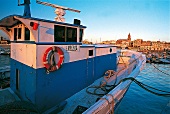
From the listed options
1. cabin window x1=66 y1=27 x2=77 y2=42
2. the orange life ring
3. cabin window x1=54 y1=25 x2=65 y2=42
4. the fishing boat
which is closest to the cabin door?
the fishing boat

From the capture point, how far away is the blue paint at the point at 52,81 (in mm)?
6035

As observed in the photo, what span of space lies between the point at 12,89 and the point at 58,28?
502 centimetres

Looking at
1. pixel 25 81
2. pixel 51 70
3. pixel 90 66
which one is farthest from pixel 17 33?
pixel 90 66

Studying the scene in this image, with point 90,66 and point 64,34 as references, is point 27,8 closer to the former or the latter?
point 64,34

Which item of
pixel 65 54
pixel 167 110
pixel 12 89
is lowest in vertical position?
→ pixel 167 110

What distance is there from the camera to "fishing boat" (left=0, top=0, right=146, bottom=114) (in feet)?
19.1

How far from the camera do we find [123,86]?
7910 millimetres

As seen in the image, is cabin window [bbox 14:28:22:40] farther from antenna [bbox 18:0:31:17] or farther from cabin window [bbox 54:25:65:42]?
cabin window [bbox 54:25:65:42]

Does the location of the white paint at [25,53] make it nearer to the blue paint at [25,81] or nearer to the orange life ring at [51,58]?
the blue paint at [25,81]

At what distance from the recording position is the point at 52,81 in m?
6.68

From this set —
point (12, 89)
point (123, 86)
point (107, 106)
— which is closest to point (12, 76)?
point (12, 89)

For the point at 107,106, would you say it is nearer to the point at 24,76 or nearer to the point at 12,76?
the point at 24,76

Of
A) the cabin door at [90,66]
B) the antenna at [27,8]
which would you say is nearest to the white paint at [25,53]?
the antenna at [27,8]

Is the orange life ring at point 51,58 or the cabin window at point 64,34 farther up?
the cabin window at point 64,34
